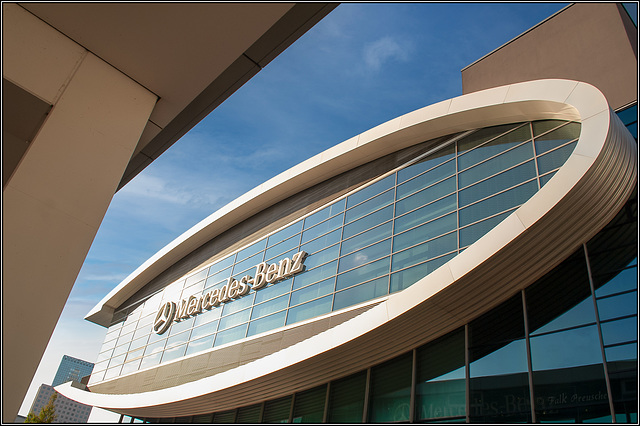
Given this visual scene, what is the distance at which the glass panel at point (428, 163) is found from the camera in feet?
52.3

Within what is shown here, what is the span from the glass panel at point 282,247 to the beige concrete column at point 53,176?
16.0 m

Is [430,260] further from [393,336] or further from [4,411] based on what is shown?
[4,411]

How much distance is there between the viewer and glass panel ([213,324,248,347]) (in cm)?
1929

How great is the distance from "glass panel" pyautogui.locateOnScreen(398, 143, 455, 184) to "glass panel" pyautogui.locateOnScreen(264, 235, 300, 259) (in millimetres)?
5483

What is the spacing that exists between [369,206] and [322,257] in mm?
2680

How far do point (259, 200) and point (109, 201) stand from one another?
1937cm

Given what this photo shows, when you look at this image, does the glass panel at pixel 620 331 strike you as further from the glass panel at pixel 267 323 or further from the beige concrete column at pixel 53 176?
the glass panel at pixel 267 323

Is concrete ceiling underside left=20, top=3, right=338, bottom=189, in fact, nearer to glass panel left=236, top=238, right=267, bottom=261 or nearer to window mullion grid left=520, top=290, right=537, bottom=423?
window mullion grid left=520, top=290, right=537, bottom=423

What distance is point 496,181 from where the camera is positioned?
540 inches

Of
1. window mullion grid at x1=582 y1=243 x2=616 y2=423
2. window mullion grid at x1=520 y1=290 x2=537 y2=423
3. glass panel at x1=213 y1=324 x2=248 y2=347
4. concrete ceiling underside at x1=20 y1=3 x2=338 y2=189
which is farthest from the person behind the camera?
glass panel at x1=213 y1=324 x2=248 y2=347

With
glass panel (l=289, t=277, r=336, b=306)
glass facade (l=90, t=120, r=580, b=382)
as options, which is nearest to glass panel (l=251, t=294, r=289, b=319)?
glass facade (l=90, t=120, r=580, b=382)

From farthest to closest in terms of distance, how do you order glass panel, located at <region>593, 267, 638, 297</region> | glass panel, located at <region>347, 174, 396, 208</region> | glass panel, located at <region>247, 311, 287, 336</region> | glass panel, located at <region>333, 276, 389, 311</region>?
1. glass panel, located at <region>247, 311, 287, 336</region>
2. glass panel, located at <region>347, 174, 396, 208</region>
3. glass panel, located at <region>333, 276, 389, 311</region>
4. glass panel, located at <region>593, 267, 638, 297</region>

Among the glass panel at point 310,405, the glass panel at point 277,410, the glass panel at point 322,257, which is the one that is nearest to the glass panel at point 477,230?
the glass panel at point 322,257

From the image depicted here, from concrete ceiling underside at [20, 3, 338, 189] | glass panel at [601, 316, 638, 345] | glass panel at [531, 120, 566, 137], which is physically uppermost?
glass panel at [531, 120, 566, 137]
